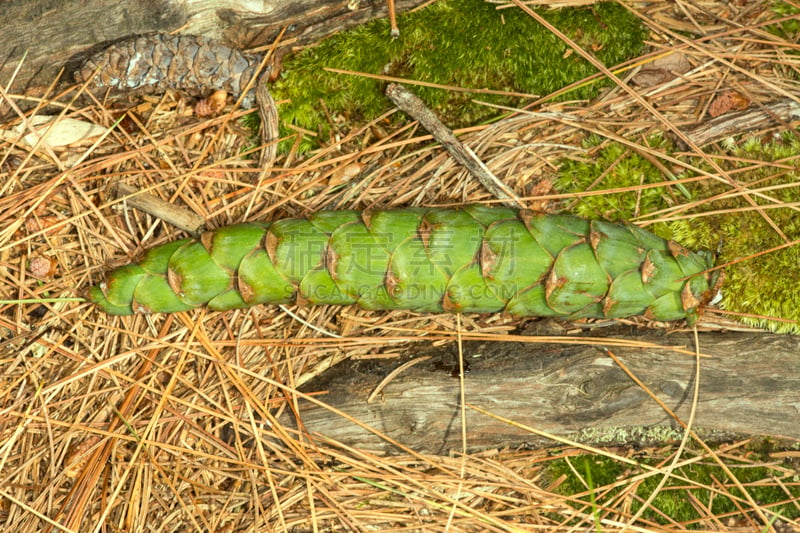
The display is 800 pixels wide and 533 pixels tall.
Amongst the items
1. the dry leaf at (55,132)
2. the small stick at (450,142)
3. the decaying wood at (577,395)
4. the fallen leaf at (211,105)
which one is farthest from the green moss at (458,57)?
the decaying wood at (577,395)

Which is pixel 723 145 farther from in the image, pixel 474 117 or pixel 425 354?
pixel 425 354

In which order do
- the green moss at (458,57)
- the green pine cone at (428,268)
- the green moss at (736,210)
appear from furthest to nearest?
the green moss at (458,57) → the green moss at (736,210) → the green pine cone at (428,268)

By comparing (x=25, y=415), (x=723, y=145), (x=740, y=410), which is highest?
(x=723, y=145)

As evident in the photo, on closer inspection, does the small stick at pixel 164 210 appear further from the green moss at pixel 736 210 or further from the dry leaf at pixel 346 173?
the green moss at pixel 736 210

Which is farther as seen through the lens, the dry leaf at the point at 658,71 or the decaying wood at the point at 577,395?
the dry leaf at the point at 658,71

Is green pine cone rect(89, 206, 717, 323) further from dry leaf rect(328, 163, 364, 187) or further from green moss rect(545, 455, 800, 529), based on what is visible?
green moss rect(545, 455, 800, 529)

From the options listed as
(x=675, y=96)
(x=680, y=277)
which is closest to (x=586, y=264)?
(x=680, y=277)

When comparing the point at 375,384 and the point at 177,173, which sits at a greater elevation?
the point at 177,173
